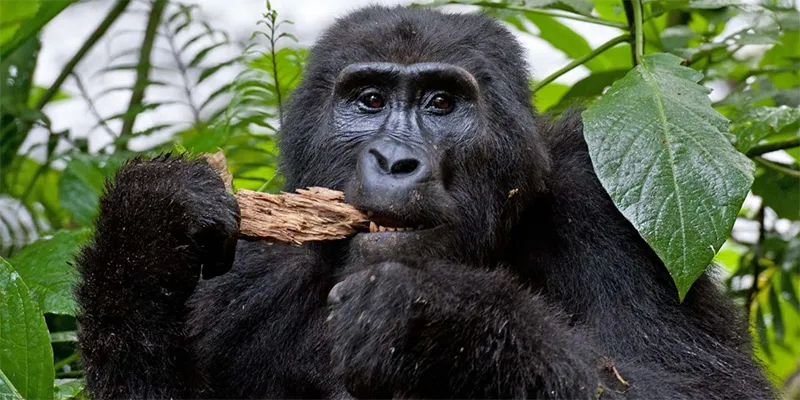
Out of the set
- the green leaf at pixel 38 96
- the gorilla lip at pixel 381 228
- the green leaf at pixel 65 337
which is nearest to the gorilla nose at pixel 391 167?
the gorilla lip at pixel 381 228

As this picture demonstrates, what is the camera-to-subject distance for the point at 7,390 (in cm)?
308

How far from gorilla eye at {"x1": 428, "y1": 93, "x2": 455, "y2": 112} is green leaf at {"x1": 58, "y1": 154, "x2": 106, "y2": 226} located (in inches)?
77.6

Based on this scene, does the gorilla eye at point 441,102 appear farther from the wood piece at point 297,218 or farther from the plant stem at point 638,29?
the plant stem at point 638,29

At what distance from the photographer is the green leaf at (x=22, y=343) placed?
3.16 meters

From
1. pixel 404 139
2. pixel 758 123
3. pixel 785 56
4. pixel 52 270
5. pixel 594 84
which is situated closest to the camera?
pixel 404 139

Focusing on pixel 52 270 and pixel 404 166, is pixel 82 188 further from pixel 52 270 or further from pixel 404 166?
pixel 404 166

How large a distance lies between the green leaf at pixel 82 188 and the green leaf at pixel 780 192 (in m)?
3.10

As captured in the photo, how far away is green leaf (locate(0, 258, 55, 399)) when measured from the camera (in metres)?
3.16

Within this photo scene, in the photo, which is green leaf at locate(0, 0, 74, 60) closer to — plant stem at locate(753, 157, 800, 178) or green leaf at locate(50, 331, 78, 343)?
green leaf at locate(50, 331, 78, 343)

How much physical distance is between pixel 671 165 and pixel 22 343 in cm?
207

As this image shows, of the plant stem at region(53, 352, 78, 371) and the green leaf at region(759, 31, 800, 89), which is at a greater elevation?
the green leaf at region(759, 31, 800, 89)

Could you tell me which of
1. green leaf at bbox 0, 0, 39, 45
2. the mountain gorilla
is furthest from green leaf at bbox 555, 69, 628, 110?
green leaf at bbox 0, 0, 39, 45

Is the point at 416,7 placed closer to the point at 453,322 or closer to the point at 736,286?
the point at 453,322

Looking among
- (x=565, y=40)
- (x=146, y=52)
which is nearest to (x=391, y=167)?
(x=565, y=40)
